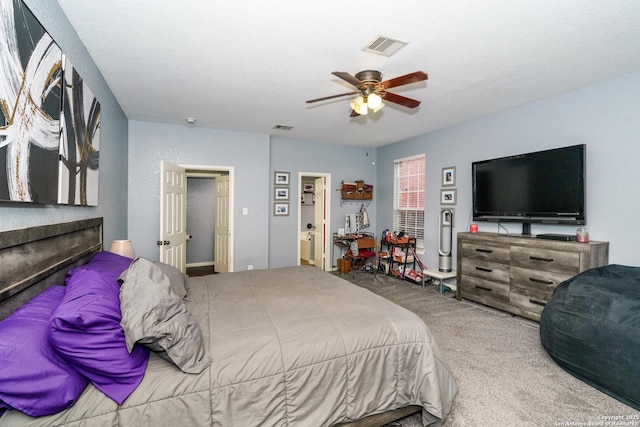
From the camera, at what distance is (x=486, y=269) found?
383 centimetres

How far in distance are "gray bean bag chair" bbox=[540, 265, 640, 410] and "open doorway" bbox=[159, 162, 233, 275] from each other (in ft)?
14.2

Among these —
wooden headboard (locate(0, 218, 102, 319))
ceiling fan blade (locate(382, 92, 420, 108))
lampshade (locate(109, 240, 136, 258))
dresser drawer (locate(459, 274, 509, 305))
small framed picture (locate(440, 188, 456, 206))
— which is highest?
ceiling fan blade (locate(382, 92, 420, 108))

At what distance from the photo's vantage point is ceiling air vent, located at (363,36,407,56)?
231cm

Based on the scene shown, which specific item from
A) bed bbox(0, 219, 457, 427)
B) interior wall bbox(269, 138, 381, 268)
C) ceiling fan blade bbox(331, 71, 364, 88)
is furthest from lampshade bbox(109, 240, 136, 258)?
interior wall bbox(269, 138, 381, 268)

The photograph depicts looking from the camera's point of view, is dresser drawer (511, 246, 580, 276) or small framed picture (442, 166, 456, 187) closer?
dresser drawer (511, 246, 580, 276)

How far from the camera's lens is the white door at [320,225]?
627 cm

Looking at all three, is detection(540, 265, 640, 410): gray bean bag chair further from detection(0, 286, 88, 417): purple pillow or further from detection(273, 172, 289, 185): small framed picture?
detection(273, 172, 289, 185): small framed picture

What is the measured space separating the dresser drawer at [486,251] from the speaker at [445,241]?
637 millimetres

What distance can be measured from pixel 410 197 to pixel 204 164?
3796 millimetres

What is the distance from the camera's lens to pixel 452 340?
9.72 ft

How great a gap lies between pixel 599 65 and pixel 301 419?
379 cm

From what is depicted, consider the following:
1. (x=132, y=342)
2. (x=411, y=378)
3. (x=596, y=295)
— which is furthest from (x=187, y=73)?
(x=596, y=295)

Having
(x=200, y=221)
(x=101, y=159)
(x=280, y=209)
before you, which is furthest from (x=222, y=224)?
(x=101, y=159)

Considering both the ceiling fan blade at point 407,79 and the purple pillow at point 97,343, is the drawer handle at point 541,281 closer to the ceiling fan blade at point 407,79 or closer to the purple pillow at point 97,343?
the ceiling fan blade at point 407,79
